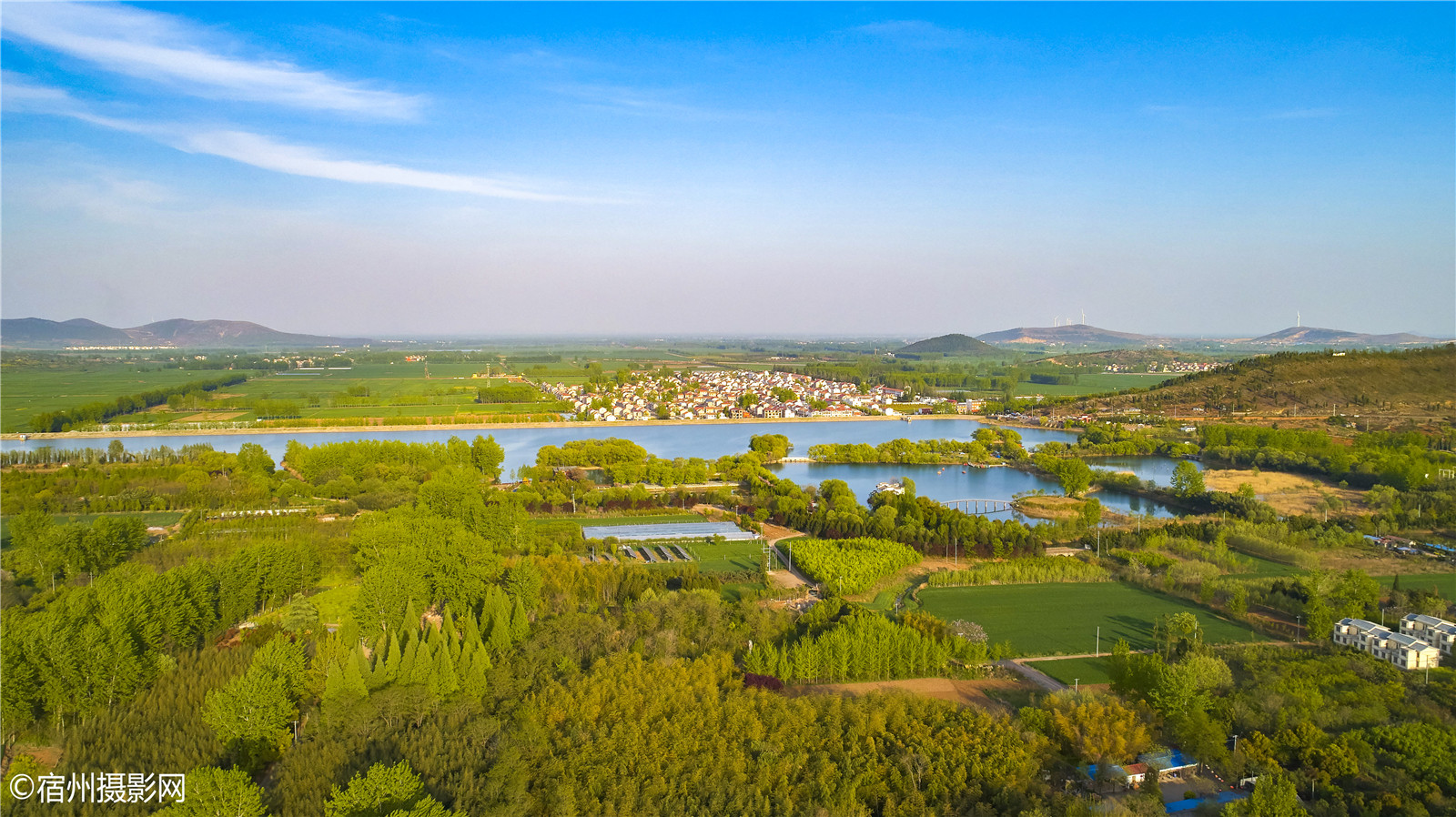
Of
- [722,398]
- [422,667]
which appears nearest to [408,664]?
[422,667]

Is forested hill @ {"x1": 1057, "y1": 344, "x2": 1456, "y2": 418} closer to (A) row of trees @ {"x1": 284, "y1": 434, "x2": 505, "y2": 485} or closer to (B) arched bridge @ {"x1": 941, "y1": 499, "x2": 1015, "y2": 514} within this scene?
(B) arched bridge @ {"x1": 941, "y1": 499, "x2": 1015, "y2": 514}

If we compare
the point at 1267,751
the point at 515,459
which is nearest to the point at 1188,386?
the point at 515,459

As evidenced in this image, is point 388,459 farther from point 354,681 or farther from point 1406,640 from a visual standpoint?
point 1406,640

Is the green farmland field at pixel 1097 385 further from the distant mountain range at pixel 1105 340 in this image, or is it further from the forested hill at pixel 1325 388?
the distant mountain range at pixel 1105 340

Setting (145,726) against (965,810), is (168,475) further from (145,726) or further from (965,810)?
(965,810)
